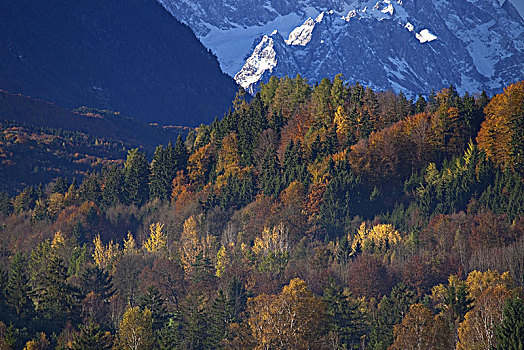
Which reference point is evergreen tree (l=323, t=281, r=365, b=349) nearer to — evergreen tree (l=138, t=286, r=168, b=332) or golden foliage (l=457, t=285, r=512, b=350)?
golden foliage (l=457, t=285, r=512, b=350)

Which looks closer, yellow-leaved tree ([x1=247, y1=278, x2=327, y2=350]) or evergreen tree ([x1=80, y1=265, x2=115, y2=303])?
yellow-leaved tree ([x1=247, y1=278, x2=327, y2=350])

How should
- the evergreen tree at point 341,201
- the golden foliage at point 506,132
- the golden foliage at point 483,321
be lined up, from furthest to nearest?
the evergreen tree at point 341,201
the golden foliage at point 506,132
the golden foliage at point 483,321

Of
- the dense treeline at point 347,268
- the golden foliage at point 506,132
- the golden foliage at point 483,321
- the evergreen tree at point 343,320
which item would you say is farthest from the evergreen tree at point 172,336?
the golden foliage at point 506,132

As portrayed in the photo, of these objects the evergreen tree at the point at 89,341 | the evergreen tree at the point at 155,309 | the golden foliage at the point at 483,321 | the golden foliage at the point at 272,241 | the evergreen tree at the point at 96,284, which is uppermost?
the golden foliage at the point at 272,241

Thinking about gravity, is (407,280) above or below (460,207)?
below

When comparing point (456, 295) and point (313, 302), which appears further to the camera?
point (456, 295)

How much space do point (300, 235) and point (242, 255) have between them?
15.3 metres

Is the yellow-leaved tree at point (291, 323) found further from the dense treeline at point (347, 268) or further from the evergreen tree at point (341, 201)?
the evergreen tree at point (341, 201)

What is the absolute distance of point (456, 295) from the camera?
126125mm

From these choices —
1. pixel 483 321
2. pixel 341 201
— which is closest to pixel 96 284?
pixel 341 201

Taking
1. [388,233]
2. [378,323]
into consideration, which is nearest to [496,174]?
[388,233]

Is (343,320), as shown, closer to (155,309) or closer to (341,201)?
(155,309)

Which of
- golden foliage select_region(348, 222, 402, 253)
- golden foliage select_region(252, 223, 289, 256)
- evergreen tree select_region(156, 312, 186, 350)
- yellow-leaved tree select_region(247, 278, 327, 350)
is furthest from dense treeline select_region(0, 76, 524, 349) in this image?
evergreen tree select_region(156, 312, 186, 350)

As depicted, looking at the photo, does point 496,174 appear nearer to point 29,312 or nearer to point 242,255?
→ point 242,255
